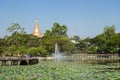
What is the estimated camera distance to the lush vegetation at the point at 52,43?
59625 mm

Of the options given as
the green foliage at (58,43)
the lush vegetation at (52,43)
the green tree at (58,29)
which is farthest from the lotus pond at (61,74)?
the green tree at (58,29)

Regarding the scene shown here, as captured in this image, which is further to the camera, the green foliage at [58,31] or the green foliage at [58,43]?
the green foliage at [58,31]

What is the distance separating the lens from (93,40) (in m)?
84.4

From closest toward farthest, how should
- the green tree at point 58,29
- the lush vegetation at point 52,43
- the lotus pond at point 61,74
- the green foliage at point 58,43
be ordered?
the lotus pond at point 61,74 < the lush vegetation at point 52,43 < the green foliage at point 58,43 < the green tree at point 58,29

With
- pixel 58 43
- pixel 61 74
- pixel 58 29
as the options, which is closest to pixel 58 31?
pixel 58 29

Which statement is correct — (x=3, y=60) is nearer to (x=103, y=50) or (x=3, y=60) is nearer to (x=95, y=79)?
(x=95, y=79)

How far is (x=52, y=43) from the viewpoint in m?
70.9

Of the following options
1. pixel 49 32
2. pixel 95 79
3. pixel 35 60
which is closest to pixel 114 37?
pixel 49 32

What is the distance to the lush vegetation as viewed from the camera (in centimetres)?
5962

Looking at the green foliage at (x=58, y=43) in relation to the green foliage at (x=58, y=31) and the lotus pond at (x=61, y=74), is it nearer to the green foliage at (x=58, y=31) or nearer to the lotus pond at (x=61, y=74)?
the green foliage at (x=58, y=31)

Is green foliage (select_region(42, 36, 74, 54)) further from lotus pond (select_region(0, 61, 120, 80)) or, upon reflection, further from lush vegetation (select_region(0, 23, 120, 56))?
lotus pond (select_region(0, 61, 120, 80))

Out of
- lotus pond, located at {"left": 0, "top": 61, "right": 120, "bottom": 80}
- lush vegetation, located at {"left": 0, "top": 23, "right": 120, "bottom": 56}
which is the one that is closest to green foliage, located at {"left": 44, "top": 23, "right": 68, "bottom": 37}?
lush vegetation, located at {"left": 0, "top": 23, "right": 120, "bottom": 56}

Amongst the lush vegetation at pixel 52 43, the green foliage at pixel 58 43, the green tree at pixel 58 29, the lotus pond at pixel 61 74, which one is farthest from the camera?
the green tree at pixel 58 29

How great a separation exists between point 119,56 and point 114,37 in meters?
4.73
